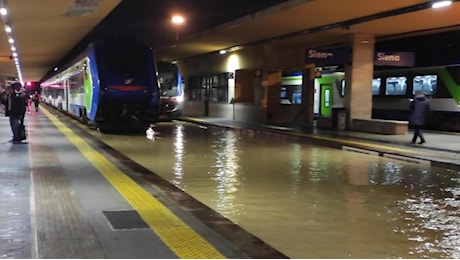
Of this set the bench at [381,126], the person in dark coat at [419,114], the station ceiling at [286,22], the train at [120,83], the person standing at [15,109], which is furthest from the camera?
the bench at [381,126]

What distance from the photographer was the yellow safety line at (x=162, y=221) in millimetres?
5190

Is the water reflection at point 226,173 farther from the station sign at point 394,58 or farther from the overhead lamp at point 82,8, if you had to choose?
the station sign at point 394,58

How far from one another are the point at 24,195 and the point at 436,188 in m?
7.12

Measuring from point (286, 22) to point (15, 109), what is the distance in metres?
9.95

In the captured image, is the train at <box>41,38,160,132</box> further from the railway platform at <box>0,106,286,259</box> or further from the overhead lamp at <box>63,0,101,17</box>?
the railway platform at <box>0,106,286,259</box>

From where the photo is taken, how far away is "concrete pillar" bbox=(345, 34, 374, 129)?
72.3ft

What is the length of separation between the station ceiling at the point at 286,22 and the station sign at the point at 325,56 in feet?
2.24

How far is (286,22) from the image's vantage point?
768 inches

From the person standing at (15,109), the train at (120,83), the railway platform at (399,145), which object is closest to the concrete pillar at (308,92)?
the railway platform at (399,145)

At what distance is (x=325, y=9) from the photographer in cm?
1653

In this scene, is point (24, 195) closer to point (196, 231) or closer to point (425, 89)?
point (196, 231)

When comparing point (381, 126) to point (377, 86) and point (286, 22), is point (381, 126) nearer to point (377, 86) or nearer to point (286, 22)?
point (286, 22)

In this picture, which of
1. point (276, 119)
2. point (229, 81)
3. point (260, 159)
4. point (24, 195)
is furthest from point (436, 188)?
point (229, 81)

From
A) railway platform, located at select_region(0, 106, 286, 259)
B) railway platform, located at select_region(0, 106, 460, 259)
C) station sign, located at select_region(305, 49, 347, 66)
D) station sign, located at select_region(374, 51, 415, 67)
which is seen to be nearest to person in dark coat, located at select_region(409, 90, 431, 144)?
railway platform, located at select_region(0, 106, 460, 259)
